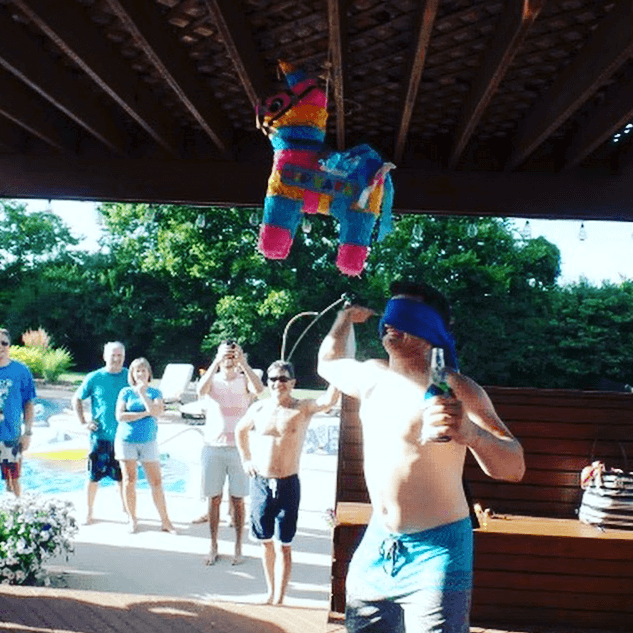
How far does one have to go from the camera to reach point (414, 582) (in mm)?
1765

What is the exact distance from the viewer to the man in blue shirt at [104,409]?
5.74 metres

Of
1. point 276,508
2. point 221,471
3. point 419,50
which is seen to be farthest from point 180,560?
point 419,50

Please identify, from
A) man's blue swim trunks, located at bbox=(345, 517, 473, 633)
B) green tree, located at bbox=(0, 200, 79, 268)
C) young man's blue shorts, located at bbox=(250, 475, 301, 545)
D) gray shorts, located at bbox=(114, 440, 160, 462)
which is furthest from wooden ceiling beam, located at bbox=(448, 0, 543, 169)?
green tree, located at bbox=(0, 200, 79, 268)

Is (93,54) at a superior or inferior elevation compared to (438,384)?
superior

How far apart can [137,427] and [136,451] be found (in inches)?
7.1

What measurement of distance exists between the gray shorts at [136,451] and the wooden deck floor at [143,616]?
1.85m

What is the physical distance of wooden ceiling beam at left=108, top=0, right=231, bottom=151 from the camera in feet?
7.73

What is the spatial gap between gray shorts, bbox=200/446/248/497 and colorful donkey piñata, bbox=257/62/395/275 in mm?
2762

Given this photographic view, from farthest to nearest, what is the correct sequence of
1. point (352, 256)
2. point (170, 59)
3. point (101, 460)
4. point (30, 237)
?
point (30, 237)
point (101, 460)
point (170, 59)
point (352, 256)

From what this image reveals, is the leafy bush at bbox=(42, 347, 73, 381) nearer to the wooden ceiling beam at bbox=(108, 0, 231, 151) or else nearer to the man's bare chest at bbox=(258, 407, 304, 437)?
the man's bare chest at bbox=(258, 407, 304, 437)

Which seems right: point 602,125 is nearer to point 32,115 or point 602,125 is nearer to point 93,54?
point 93,54

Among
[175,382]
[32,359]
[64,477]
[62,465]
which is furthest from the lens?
[32,359]

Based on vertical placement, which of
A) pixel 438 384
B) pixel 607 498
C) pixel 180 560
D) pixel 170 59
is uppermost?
pixel 170 59

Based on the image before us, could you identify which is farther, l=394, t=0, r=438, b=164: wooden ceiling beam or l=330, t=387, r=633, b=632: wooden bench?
l=330, t=387, r=633, b=632: wooden bench
